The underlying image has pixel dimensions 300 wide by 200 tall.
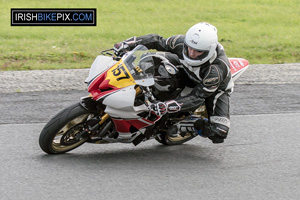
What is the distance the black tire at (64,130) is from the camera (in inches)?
203

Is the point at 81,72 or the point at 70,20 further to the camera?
the point at 70,20

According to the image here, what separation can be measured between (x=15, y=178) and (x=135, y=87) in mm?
1399

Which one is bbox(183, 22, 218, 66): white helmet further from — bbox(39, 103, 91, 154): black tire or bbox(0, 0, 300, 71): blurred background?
bbox(0, 0, 300, 71): blurred background

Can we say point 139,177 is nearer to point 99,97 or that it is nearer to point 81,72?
point 99,97

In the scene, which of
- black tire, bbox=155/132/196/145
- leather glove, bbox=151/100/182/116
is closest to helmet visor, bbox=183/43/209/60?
leather glove, bbox=151/100/182/116

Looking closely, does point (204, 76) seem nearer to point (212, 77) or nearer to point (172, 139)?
point (212, 77)

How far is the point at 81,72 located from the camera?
9.15 m

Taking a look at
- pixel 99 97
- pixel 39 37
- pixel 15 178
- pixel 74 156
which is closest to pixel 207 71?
pixel 99 97

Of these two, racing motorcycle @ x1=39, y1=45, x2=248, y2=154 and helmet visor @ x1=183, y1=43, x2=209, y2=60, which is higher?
helmet visor @ x1=183, y1=43, x2=209, y2=60

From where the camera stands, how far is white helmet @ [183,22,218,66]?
5.24 metres

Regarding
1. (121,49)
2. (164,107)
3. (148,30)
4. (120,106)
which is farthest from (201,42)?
(148,30)

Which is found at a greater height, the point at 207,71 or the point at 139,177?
the point at 207,71

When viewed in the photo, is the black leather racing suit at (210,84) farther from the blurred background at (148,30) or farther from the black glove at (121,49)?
the blurred background at (148,30)

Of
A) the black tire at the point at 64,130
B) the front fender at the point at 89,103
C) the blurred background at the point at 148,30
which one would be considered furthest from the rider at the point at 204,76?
the blurred background at the point at 148,30
